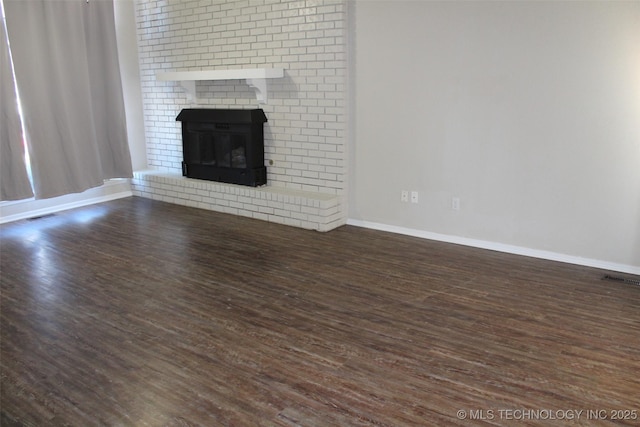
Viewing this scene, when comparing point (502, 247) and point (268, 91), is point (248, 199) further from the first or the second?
point (502, 247)

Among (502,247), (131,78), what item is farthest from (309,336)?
(131,78)

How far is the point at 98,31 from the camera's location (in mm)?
5715

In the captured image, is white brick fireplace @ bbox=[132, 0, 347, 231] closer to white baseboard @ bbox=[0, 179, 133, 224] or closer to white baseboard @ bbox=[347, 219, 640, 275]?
white baseboard @ bbox=[0, 179, 133, 224]

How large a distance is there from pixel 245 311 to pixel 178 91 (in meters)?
3.71

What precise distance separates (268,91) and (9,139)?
2.55 m

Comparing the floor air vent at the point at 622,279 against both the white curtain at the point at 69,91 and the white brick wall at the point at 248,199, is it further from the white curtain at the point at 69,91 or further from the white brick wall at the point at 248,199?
the white curtain at the point at 69,91

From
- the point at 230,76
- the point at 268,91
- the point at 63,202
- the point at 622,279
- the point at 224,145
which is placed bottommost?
the point at 622,279

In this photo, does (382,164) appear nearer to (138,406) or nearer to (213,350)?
(213,350)

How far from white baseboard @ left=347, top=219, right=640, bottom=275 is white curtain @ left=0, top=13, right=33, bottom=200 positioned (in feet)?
10.8

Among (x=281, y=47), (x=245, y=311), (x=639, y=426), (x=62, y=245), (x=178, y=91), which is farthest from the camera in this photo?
(x=178, y=91)

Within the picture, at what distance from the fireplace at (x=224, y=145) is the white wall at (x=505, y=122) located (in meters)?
1.08

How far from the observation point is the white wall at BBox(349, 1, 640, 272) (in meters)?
3.55

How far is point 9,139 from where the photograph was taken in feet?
16.3

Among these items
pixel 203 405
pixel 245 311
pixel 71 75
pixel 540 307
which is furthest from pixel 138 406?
pixel 71 75
